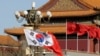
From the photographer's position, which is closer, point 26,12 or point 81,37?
point 26,12

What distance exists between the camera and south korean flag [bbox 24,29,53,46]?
2184cm

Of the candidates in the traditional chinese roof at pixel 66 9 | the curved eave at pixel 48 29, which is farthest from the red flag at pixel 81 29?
the traditional chinese roof at pixel 66 9

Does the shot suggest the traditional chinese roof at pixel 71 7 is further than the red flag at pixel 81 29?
Yes

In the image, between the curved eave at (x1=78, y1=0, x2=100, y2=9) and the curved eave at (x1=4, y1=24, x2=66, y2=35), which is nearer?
the curved eave at (x1=4, y1=24, x2=66, y2=35)

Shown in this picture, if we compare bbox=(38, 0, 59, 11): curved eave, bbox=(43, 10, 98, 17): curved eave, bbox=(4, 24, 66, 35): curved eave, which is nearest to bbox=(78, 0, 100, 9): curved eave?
bbox=(43, 10, 98, 17): curved eave

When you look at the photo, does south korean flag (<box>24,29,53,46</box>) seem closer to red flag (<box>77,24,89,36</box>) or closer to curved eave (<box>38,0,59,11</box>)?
red flag (<box>77,24,89,36</box>)

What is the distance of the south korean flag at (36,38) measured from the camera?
21.8 metres

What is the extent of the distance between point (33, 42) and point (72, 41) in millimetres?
13439

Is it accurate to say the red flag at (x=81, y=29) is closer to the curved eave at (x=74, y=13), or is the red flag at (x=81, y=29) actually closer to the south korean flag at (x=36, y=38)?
the curved eave at (x=74, y=13)

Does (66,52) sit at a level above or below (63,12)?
below

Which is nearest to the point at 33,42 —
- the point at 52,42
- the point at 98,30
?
the point at 52,42

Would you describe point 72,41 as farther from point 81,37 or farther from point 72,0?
point 72,0

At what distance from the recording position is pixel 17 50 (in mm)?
26453

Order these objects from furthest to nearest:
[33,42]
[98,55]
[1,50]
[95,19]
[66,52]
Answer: [95,19] → [98,55] → [66,52] → [1,50] → [33,42]
